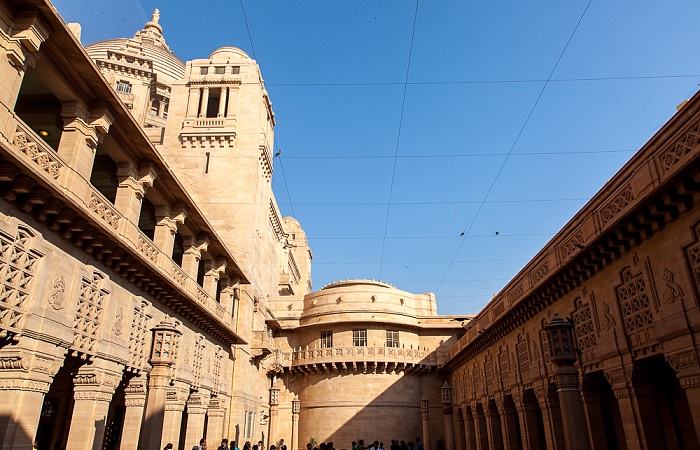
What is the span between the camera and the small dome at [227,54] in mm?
35469

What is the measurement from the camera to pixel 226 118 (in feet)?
107

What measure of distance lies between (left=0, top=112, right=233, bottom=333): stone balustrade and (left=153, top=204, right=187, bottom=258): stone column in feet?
2.00

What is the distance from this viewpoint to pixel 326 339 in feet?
116

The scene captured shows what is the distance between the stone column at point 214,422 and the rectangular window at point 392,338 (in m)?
14.1

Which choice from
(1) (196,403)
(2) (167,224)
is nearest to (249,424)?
Result: (1) (196,403)

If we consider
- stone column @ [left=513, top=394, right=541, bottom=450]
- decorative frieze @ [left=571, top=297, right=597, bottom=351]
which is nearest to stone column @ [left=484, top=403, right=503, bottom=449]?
stone column @ [left=513, top=394, right=541, bottom=450]

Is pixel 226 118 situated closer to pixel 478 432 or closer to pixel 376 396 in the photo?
pixel 376 396

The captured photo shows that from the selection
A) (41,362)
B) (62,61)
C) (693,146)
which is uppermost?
(62,61)

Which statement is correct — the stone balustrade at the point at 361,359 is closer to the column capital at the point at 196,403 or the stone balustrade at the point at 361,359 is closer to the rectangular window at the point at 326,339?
the rectangular window at the point at 326,339

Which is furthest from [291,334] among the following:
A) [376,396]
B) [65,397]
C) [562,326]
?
[562,326]

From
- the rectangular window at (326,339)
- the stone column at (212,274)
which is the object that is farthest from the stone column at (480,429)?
the stone column at (212,274)

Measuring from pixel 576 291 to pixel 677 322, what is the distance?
4.97 meters

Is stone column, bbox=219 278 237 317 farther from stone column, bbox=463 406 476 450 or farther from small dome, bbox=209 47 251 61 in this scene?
small dome, bbox=209 47 251 61

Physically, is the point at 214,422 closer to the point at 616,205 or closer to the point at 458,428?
the point at 458,428
